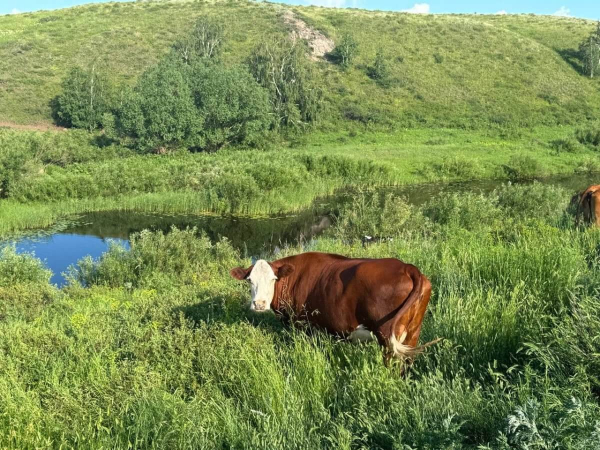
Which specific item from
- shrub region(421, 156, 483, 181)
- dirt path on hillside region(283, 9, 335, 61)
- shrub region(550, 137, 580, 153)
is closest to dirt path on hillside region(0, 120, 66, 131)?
dirt path on hillside region(283, 9, 335, 61)

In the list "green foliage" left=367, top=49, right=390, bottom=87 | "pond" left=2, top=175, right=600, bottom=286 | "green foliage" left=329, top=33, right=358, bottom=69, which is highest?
"green foliage" left=329, top=33, right=358, bottom=69

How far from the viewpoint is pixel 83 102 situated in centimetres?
4353

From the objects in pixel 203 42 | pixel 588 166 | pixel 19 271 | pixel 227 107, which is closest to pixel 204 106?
pixel 227 107

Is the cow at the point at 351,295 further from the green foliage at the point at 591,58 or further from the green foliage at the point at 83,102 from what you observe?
the green foliage at the point at 591,58

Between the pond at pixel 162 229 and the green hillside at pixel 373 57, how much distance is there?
24230 millimetres

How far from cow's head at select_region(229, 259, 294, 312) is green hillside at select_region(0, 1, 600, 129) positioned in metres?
38.4

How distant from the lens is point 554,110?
49469mm

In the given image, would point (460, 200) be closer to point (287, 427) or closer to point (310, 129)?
point (287, 427)

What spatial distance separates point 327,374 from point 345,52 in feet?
187

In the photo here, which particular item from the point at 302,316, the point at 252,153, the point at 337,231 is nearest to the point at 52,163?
the point at 252,153

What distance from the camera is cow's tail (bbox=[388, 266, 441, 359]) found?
434 centimetres

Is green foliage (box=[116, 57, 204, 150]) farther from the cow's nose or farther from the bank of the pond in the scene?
the cow's nose

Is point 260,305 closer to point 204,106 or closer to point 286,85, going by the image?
point 204,106

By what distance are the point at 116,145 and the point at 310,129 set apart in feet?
48.2
